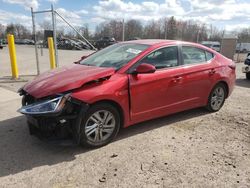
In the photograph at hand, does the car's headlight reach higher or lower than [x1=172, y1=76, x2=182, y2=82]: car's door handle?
lower

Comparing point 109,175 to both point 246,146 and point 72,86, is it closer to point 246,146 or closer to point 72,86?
point 72,86

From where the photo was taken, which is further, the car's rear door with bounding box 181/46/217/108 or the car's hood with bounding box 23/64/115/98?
the car's rear door with bounding box 181/46/217/108

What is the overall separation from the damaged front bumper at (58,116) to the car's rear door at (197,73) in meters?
2.17

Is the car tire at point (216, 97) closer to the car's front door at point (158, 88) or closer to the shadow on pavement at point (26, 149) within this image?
the car's front door at point (158, 88)

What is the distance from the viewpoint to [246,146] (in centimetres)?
392

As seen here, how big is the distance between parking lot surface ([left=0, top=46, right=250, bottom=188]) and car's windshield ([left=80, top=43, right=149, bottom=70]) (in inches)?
48.2

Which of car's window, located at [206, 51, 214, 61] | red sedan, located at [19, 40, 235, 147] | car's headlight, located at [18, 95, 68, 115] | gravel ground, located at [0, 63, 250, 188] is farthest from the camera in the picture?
car's window, located at [206, 51, 214, 61]

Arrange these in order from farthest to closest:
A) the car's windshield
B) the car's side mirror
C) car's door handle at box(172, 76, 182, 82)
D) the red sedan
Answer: car's door handle at box(172, 76, 182, 82)
the car's windshield
the car's side mirror
the red sedan

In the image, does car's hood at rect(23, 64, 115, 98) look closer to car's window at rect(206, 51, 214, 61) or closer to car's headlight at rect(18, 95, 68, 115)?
car's headlight at rect(18, 95, 68, 115)

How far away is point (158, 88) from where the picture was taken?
13.8ft

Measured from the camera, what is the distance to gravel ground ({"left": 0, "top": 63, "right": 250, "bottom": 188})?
9.76ft

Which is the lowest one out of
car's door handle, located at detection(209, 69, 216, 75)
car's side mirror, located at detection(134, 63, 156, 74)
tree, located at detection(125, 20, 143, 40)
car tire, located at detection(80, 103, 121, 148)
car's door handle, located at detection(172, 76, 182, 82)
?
car tire, located at detection(80, 103, 121, 148)

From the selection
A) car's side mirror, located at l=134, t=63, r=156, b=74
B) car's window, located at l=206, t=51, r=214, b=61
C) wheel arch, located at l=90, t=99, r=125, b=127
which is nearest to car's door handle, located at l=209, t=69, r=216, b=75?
car's window, located at l=206, t=51, r=214, b=61

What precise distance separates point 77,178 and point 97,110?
0.98 meters
